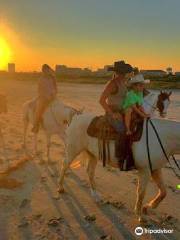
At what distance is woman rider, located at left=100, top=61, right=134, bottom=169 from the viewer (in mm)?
6942

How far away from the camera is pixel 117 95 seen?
23.1 feet

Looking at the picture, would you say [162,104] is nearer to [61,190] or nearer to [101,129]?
[61,190]

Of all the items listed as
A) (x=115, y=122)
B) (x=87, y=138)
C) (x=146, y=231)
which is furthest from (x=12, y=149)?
(x=146, y=231)

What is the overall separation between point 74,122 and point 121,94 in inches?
54.1

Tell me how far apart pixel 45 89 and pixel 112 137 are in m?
4.35

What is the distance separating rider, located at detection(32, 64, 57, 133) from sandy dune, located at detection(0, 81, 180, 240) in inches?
67.9

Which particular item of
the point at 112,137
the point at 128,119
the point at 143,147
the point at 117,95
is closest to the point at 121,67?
the point at 117,95

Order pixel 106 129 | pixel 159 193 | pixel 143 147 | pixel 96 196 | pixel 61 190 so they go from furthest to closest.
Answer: pixel 61 190 → pixel 96 196 → pixel 106 129 → pixel 159 193 → pixel 143 147

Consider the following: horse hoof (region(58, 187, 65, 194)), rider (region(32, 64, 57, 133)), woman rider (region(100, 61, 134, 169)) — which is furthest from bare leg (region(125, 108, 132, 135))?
rider (region(32, 64, 57, 133))

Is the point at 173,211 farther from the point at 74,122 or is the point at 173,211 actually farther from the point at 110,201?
the point at 74,122

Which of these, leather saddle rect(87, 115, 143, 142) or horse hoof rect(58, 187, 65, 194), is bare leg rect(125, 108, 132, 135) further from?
horse hoof rect(58, 187, 65, 194)

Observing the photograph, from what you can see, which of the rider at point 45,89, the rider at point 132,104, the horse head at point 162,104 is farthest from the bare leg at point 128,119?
the horse head at point 162,104

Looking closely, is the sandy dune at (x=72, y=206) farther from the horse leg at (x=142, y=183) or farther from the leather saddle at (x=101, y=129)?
the leather saddle at (x=101, y=129)

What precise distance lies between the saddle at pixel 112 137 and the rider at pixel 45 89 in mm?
3659
